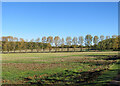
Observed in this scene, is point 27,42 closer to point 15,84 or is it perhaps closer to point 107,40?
point 107,40

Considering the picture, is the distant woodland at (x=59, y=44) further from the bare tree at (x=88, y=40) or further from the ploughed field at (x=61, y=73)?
the ploughed field at (x=61, y=73)

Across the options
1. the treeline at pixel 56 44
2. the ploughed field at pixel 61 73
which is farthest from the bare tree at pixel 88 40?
the ploughed field at pixel 61 73

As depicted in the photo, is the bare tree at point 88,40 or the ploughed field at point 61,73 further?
the bare tree at point 88,40

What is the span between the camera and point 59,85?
8094 millimetres

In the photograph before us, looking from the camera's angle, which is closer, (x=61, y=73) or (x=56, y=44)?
(x=61, y=73)

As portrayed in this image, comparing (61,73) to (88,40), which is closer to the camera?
(61,73)

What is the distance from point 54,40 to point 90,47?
26178 mm

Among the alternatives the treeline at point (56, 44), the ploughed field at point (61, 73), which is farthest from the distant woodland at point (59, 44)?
the ploughed field at point (61, 73)

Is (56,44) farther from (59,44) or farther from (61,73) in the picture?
(61,73)

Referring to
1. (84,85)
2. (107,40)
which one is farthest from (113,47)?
(84,85)

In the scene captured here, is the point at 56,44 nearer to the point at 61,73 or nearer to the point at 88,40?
the point at 88,40

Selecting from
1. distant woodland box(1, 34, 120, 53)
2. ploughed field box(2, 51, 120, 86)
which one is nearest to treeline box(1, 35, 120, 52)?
distant woodland box(1, 34, 120, 53)

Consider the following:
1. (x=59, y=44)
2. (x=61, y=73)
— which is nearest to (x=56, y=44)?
(x=59, y=44)

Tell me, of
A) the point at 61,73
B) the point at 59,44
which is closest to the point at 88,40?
the point at 59,44
